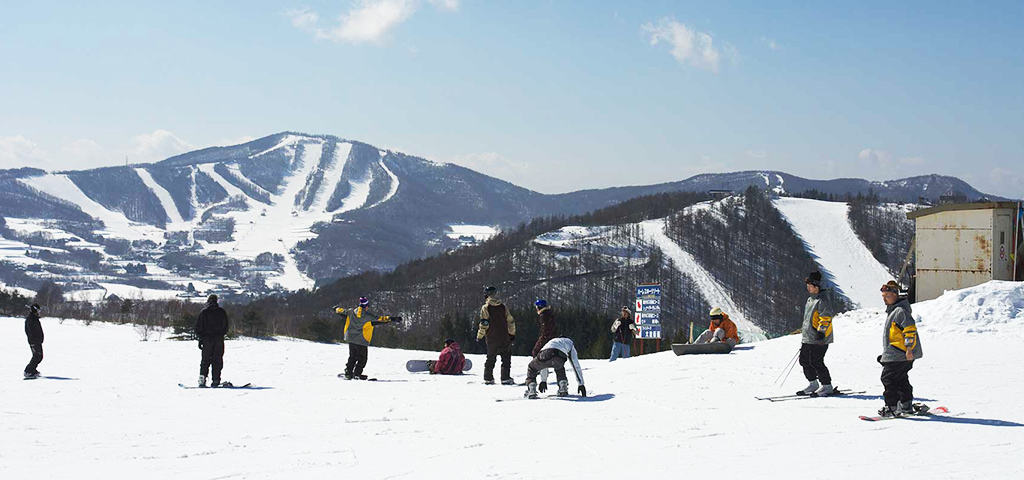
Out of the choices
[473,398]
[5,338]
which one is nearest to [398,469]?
[473,398]

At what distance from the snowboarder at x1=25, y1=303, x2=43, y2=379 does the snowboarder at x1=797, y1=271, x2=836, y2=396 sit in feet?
44.2

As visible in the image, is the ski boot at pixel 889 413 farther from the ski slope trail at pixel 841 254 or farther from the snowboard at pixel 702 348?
the ski slope trail at pixel 841 254

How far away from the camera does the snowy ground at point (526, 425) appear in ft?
24.9

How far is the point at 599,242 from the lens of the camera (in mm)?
173625

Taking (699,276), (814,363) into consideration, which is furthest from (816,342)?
(699,276)

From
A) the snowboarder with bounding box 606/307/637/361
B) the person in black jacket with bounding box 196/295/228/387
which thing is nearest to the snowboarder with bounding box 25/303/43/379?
the person in black jacket with bounding box 196/295/228/387

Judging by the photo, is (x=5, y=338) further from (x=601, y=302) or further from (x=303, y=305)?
(x=303, y=305)

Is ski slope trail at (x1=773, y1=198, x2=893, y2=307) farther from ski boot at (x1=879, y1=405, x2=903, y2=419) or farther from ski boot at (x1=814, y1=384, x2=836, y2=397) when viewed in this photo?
ski boot at (x1=879, y1=405, x2=903, y2=419)

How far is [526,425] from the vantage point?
33.0 ft

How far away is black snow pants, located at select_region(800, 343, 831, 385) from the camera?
1167 centimetres

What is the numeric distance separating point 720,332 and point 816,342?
6.95 m

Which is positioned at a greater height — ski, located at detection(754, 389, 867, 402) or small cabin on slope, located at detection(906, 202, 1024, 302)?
small cabin on slope, located at detection(906, 202, 1024, 302)

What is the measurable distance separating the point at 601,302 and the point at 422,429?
12708 cm

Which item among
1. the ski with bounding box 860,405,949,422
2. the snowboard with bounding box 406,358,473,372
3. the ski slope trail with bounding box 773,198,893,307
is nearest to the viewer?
the ski with bounding box 860,405,949,422
